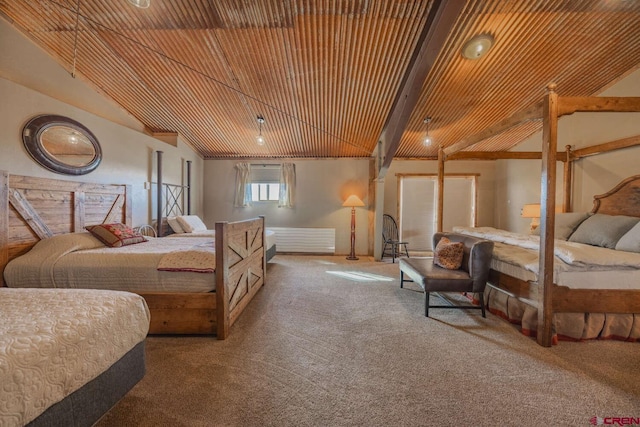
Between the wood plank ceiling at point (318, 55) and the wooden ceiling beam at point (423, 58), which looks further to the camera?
the wood plank ceiling at point (318, 55)

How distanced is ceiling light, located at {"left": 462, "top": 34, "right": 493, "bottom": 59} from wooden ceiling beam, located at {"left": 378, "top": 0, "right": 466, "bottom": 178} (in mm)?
536

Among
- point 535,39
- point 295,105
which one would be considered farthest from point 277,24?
point 535,39

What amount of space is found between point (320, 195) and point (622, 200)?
4679 mm

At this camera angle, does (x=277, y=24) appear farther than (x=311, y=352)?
Yes

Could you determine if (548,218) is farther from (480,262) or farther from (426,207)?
(426,207)

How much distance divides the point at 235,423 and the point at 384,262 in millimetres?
4383

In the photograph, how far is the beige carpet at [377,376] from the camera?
1444mm

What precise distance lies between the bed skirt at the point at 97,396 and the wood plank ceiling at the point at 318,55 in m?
3.06

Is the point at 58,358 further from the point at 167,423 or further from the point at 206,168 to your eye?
the point at 206,168

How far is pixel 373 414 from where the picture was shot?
4.74 ft

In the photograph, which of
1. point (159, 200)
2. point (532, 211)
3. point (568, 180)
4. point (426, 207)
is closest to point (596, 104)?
point (568, 180)

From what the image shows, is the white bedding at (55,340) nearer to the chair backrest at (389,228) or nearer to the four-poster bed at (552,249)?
the four-poster bed at (552,249)

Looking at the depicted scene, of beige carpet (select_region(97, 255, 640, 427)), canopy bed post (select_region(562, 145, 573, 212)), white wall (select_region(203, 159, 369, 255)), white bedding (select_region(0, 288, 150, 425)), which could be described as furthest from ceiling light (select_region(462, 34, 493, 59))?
white bedding (select_region(0, 288, 150, 425))

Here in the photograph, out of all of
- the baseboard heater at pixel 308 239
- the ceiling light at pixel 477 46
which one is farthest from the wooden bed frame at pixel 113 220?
the ceiling light at pixel 477 46
